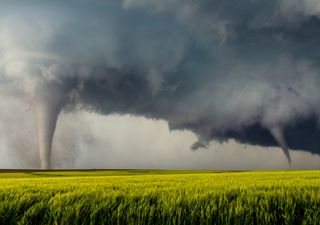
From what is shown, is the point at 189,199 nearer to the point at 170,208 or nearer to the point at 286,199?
the point at 170,208

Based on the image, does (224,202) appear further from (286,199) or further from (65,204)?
(65,204)

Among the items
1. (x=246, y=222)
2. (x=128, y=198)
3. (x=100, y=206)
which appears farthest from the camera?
(x=128, y=198)

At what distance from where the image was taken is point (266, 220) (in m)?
6.48

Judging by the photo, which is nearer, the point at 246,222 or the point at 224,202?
the point at 246,222

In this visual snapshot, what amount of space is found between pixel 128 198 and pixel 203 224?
2.38 metres

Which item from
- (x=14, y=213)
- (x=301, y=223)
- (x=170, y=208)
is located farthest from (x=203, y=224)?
(x=14, y=213)

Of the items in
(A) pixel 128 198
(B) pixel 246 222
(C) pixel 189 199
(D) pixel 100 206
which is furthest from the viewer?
(A) pixel 128 198

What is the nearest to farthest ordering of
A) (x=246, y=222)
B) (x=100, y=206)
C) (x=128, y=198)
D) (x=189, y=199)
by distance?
(x=246, y=222) → (x=100, y=206) → (x=189, y=199) → (x=128, y=198)

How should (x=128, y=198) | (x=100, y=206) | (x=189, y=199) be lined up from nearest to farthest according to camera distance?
1. (x=100, y=206)
2. (x=189, y=199)
3. (x=128, y=198)

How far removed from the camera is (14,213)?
24.1 ft

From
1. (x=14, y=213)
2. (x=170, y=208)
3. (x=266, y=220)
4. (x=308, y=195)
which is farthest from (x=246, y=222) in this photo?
(x=14, y=213)

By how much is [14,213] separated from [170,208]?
10.5 ft

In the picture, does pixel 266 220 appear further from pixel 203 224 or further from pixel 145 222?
pixel 145 222

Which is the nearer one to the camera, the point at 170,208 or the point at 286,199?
the point at 170,208
